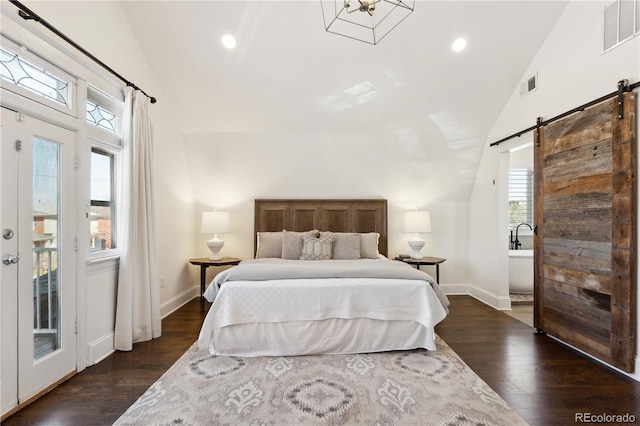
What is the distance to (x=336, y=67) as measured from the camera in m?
3.34

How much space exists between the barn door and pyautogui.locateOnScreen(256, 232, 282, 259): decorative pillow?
9.68ft

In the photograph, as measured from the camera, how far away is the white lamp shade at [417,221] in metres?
4.30

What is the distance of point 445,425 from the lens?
167 cm

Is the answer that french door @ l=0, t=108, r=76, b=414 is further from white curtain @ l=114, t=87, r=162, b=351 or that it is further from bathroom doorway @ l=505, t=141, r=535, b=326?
bathroom doorway @ l=505, t=141, r=535, b=326

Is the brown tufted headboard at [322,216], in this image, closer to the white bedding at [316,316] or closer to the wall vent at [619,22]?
the white bedding at [316,316]

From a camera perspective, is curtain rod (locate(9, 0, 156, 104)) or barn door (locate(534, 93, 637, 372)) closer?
curtain rod (locate(9, 0, 156, 104))

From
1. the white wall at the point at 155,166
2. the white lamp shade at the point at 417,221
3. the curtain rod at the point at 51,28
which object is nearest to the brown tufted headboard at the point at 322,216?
the white lamp shade at the point at 417,221

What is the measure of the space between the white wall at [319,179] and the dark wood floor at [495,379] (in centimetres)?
161

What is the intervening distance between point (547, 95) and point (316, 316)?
3.18 m

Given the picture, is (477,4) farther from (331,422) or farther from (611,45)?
(331,422)

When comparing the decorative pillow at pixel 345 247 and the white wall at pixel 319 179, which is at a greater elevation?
the white wall at pixel 319 179

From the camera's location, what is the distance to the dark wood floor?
182 cm

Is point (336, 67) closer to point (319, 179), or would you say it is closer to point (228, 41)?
point (228, 41)

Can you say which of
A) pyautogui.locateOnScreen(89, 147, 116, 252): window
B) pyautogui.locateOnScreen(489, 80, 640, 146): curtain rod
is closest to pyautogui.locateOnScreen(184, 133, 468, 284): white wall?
pyautogui.locateOnScreen(489, 80, 640, 146): curtain rod
